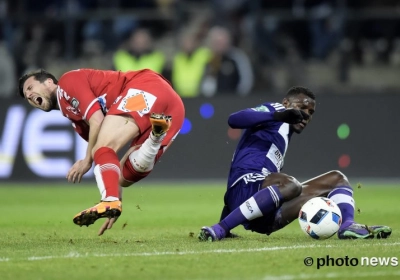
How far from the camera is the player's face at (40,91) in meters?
8.13

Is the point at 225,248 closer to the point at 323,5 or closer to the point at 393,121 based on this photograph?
the point at 393,121

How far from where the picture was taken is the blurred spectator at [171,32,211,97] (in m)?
17.3

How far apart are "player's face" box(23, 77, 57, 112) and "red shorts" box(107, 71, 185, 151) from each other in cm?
65

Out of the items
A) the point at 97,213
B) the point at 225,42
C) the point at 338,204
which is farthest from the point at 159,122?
the point at 225,42

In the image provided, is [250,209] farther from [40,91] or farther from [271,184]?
[40,91]

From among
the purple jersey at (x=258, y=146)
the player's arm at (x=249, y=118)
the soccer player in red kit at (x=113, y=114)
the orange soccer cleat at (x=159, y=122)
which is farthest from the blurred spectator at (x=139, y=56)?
the orange soccer cleat at (x=159, y=122)

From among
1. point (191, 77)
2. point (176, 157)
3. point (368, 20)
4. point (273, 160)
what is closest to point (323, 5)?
point (368, 20)

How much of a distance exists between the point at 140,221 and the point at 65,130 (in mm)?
5627

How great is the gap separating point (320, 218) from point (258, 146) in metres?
0.95

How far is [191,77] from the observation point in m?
17.3

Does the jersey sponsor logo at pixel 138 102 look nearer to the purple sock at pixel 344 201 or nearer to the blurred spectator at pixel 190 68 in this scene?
the purple sock at pixel 344 201

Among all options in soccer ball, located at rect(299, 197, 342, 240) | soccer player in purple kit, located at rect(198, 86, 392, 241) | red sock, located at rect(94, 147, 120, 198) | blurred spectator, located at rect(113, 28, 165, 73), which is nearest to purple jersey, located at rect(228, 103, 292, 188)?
soccer player in purple kit, located at rect(198, 86, 392, 241)

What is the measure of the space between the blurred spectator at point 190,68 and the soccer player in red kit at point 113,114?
8800 mm

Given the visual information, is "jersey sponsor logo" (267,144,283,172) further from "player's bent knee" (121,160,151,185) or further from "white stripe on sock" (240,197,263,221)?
"player's bent knee" (121,160,151,185)
